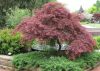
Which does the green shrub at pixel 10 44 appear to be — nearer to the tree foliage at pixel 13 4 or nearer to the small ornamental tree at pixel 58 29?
the small ornamental tree at pixel 58 29

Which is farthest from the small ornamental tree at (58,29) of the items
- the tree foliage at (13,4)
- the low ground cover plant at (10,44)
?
the tree foliage at (13,4)

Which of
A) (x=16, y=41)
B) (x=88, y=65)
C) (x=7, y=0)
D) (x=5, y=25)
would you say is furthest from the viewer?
(x=7, y=0)

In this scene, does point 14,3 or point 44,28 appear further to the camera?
point 14,3

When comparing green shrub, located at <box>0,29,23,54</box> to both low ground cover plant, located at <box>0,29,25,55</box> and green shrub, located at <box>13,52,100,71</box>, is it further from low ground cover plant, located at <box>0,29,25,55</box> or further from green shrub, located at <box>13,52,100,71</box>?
green shrub, located at <box>13,52,100,71</box>

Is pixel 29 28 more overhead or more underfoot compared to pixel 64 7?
more underfoot

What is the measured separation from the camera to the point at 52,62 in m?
6.50

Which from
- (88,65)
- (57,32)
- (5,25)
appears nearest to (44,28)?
(57,32)

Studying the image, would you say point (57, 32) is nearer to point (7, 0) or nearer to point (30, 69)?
point (30, 69)

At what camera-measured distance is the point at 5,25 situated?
11.8 m

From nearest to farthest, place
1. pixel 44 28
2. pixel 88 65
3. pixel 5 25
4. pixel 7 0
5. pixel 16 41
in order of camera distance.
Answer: pixel 44 28 < pixel 88 65 < pixel 16 41 < pixel 5 25 < pixel 7 0

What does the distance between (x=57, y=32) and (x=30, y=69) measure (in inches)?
43.7

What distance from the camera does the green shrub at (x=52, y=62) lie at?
6.38 meters

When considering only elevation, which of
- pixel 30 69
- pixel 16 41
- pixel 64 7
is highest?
pixel 64 7

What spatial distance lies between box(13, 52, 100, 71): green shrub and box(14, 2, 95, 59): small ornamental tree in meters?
0.27
